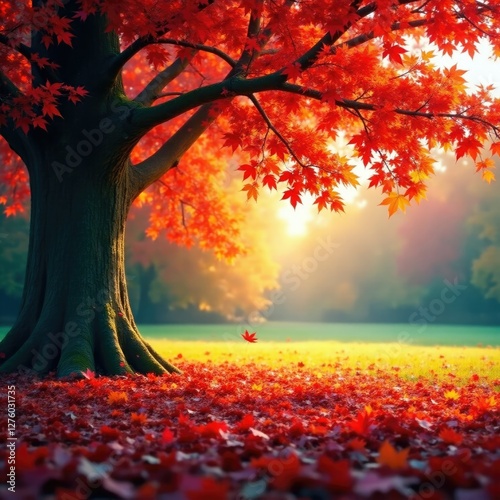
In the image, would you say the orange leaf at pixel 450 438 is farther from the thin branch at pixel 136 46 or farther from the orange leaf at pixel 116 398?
the thin branch at pixel 136 46

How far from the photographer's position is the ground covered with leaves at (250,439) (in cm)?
246

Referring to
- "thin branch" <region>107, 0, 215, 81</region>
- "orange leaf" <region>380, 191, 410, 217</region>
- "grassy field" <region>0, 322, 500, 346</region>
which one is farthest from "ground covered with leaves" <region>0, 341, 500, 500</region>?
"grassy field" <region>0, 322, 500, 346</region>

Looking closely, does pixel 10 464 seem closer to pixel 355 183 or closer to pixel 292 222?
pixel 355 183

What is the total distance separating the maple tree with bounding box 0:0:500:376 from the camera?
20.6 feet

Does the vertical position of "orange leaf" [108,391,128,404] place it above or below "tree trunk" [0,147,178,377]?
below

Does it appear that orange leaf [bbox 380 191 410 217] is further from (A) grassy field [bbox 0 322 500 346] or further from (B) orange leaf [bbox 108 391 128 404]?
(A) grassy field [bbox 0 322 500 346]

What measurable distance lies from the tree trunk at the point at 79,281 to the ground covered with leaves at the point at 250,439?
588 mm

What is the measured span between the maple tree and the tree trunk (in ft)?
0.06

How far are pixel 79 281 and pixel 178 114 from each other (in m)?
2.51

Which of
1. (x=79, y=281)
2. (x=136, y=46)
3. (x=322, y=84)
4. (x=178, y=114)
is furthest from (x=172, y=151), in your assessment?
(x=322, y=84)

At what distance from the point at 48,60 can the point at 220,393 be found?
495cm

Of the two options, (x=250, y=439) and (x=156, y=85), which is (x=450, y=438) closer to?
(x=250, y=439)

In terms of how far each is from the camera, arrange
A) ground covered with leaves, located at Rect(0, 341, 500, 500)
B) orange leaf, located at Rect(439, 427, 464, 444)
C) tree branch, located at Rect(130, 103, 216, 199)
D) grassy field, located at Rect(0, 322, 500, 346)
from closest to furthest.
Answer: ground covered with leaves, located at Rect(0, 341, 500, 500) < orange leaf, located at Rect(439, 427, 464, 444) < tree branch, located at Rect(130, 103, 216, 199) < grassy field, located at Rect(0, 322, 500, 346)

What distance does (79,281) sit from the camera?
7.73 meters
